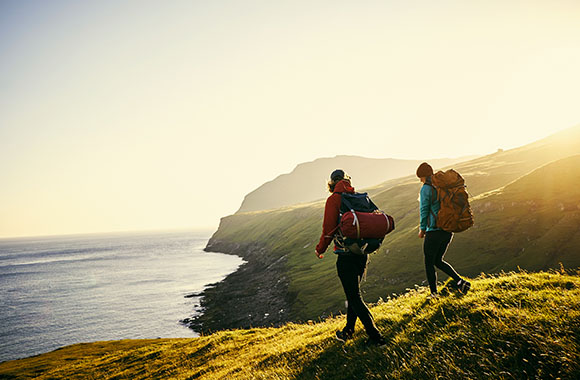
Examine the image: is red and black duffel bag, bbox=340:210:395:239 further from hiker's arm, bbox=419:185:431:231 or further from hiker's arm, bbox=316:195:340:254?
hiker's arm, bbox=419:185:431:231

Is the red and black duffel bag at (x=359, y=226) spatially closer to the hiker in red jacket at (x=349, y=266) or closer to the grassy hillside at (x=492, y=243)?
the hiker in red jacket at (x=349, y=266)

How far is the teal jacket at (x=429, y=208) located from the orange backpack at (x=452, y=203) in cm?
16

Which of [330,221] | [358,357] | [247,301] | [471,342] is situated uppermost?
[330,221]

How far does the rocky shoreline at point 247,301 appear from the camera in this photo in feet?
181

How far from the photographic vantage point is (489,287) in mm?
8695

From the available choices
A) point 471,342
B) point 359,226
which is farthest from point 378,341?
point 359,226

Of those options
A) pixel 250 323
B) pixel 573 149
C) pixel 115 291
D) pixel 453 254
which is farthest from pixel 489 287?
pixel 573 149

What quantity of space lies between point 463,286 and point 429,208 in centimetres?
255

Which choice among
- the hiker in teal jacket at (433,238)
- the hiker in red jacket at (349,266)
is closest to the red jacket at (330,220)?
the hiker in red jacket at (349,266)

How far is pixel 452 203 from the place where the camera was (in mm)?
8891

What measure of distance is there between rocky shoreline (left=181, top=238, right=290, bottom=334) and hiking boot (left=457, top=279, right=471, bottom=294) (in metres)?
36.3

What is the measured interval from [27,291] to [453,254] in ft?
434

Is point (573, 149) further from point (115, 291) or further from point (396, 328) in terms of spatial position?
point (115, 291)

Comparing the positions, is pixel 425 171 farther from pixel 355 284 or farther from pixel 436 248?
A: pixel 355 284
